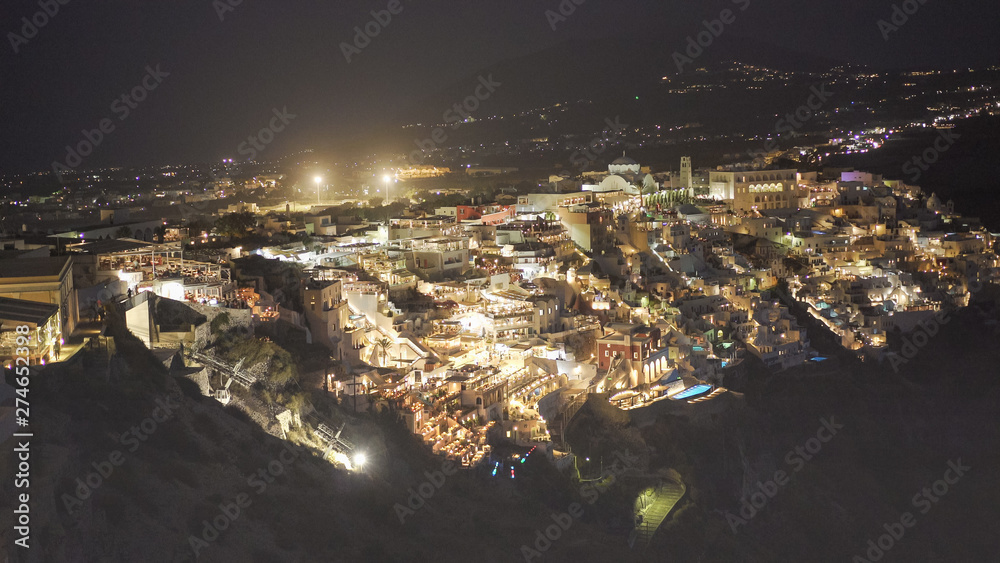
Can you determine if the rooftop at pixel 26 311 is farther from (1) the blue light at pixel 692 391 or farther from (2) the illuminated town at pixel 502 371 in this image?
(1) the blue light at pixel 692 391

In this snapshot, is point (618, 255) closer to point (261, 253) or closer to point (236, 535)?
point (261, 253)

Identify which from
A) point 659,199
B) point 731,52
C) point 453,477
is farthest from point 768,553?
point 731,52

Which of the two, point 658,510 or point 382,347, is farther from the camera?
point 382,347

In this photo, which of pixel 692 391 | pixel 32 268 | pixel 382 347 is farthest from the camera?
pixel 692 391

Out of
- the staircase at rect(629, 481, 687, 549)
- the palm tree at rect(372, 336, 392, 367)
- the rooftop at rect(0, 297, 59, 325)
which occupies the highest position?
the rooftop at rect(0, 297, 59, 325)

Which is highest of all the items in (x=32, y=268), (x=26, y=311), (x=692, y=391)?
(x=32, y=268)

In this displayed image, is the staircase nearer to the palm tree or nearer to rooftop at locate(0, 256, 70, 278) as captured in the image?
the palm tree

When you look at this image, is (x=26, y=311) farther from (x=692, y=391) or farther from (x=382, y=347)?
(x=692, y=391)

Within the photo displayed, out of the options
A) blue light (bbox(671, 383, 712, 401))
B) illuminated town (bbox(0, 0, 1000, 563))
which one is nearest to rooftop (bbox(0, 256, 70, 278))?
illuminated town (bbox(0, 0, 1000, 563))

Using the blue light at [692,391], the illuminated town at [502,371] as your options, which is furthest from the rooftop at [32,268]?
the blue light at [692,391]

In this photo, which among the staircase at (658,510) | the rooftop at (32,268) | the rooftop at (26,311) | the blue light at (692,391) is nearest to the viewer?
the rooftop at (26,311)

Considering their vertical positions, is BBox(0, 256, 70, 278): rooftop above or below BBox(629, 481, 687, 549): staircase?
above

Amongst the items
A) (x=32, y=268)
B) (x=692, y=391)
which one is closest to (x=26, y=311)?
(x=32, y=268)
